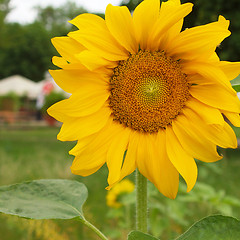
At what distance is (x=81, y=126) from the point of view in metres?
Result: 0.88

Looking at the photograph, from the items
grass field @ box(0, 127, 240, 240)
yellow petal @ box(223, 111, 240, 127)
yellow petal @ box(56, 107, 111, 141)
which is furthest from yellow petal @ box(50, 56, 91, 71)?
grass field @ box(0, 127, 240, 240)

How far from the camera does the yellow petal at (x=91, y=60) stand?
31.5 inches

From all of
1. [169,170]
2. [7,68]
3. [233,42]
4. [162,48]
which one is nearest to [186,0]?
[162,48]

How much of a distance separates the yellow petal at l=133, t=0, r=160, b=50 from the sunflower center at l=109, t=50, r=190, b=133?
7 cm

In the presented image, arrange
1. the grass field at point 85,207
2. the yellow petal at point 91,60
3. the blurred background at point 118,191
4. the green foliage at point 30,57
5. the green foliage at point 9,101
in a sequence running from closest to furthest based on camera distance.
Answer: the yellow petal at point 91,60
the blurred background at point 118,191
the grass field at point 85,207
the green foliage at point 9,101
the green foliage at point 30,57

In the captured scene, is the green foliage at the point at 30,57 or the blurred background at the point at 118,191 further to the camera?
the green foliage at the point at 30,57

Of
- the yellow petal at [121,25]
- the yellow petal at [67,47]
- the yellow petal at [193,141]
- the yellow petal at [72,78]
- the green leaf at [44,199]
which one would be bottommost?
the green leaf at [44,199]

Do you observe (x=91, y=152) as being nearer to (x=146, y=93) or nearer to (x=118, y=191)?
(x=146, y=93)

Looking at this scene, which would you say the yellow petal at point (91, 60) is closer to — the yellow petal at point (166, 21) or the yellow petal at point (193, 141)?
the yellow petal at point (166, 21)

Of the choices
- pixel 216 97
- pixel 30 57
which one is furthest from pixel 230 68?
pixel 30 57

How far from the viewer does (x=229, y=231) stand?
0.88 m

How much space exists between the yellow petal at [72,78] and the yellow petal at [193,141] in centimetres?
23

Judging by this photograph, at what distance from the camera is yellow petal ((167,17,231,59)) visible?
82cm

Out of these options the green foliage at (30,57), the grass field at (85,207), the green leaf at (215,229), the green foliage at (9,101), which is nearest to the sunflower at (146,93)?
the green leaf at (215,229)
